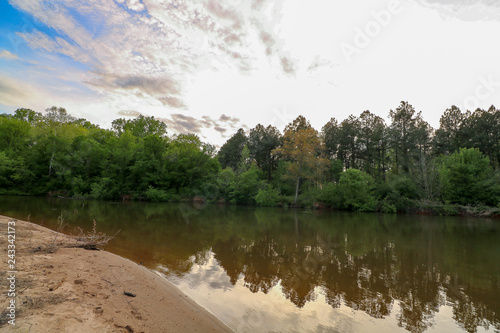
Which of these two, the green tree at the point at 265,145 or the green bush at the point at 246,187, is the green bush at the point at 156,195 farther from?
the green tree at the point at 265,145

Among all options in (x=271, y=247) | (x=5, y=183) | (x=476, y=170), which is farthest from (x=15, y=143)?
(x=476, y=170)

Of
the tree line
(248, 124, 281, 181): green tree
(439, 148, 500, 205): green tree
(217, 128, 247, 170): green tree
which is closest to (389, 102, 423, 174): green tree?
the tree line

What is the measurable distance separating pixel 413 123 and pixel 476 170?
1375 cm

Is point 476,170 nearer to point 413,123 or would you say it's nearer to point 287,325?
point 413,123

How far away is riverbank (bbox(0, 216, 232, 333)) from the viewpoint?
243 cm

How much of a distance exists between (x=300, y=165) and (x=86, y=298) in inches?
1240

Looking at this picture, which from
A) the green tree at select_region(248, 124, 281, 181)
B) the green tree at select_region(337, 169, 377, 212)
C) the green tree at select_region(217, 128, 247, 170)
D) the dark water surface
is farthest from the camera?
the green tree at select_region(217, 128, 247, 170)

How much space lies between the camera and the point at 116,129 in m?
56.8

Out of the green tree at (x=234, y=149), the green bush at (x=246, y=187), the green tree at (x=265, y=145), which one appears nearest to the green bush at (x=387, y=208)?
the green bush at (x=246, y=187)

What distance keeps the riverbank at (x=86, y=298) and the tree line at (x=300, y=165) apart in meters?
28.2

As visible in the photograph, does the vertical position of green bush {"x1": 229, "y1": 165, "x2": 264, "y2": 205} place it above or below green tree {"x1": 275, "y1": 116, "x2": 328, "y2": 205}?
below

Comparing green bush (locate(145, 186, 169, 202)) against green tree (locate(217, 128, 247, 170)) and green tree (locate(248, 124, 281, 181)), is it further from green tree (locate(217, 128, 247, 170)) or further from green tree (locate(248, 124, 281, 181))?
green tree (locate(248, 124, 281, 181))

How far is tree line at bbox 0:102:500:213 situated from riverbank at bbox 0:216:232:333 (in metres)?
28.2

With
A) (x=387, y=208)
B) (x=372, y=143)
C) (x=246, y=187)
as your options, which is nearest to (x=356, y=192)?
(x=387, y=208)
